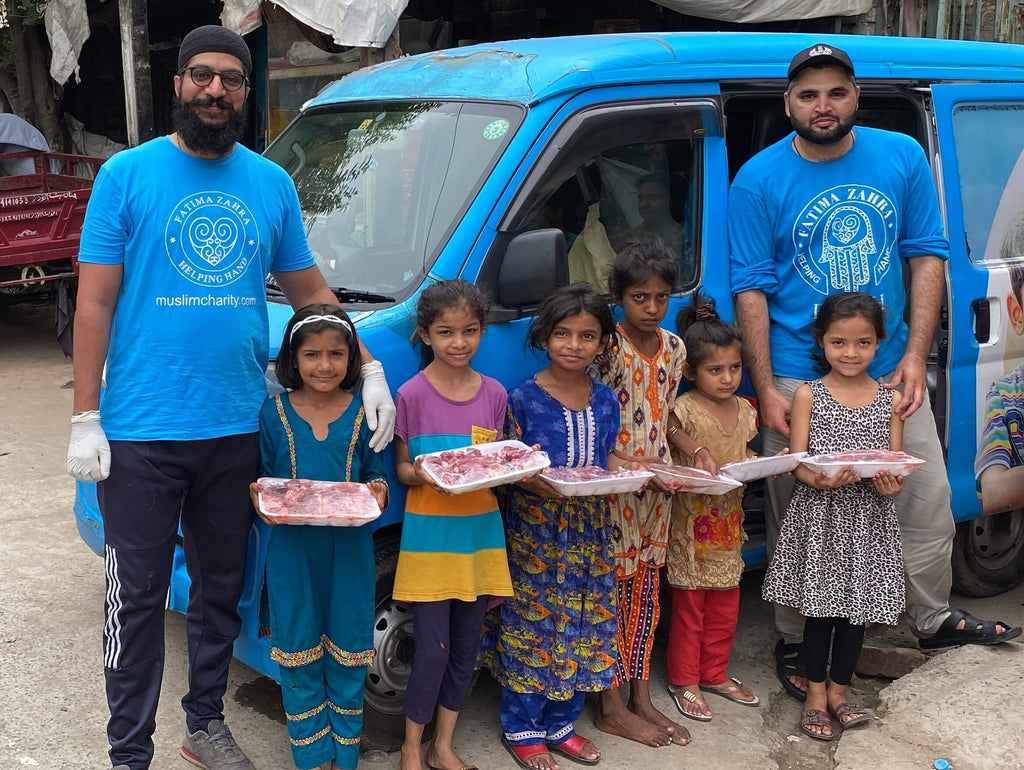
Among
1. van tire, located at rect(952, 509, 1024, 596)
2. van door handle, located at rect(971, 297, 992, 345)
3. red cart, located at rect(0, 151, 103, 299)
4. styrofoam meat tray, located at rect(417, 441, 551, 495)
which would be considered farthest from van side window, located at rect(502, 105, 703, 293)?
red cart, located at rect(0, 151, 103, 299)

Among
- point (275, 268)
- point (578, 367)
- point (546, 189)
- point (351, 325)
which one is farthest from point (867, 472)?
point (275, 268)

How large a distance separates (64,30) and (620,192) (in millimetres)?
7539

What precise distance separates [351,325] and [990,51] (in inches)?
126

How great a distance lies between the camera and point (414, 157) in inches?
147

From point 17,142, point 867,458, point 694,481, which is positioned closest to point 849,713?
point 867,458

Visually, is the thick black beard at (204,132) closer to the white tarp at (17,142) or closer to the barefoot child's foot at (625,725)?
the barefoot child's foot at (625,725)

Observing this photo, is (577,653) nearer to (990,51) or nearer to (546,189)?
(546,189)

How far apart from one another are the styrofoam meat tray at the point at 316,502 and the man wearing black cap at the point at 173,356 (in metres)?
0.16

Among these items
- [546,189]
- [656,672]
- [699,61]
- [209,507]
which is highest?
[699,61]

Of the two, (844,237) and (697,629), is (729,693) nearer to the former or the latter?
(697,629)

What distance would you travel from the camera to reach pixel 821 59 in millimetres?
3672

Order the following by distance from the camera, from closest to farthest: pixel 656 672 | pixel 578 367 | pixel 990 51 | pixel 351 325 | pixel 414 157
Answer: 1. pixel 351 325
2. pixel 578 367
3. pixel 414 157
4. pixel 656 672
5. pixel 990 51

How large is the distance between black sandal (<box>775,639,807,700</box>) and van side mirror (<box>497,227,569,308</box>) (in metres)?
1.83

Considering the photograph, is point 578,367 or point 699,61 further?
point 699,61
